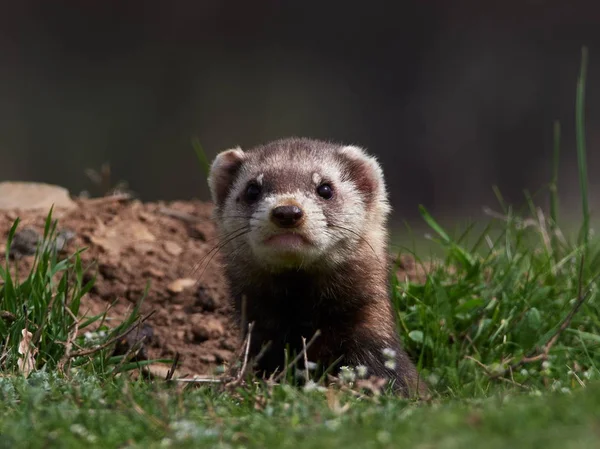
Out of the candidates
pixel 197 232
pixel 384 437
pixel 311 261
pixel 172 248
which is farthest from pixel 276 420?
→ pixel 197 232

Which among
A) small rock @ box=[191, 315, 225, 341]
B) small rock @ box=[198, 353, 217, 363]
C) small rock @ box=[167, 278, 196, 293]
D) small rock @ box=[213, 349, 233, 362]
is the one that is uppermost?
small rock @ box=[167, 278, 196, 293]

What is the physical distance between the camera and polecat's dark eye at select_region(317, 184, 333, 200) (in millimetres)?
5723

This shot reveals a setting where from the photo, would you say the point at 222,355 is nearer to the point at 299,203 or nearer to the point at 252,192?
the point at 252,192

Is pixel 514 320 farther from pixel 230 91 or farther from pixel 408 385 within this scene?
pixel 230 91

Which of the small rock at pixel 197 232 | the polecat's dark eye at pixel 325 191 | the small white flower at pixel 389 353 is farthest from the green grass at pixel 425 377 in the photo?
the small rock at pixel 197 232

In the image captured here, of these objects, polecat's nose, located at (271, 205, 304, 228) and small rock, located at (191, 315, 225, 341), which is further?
small rock, located at (191, 315, 225, 341)

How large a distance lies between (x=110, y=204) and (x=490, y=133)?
6.68 meters

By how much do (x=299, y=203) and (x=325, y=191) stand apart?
45 centimetres

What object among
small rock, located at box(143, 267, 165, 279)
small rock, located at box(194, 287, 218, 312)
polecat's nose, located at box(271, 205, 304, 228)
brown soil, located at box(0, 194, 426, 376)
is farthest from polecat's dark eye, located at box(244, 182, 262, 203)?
small rock, located at box(143, 267, 165, 279)

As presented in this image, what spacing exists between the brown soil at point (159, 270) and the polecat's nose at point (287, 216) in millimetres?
1215

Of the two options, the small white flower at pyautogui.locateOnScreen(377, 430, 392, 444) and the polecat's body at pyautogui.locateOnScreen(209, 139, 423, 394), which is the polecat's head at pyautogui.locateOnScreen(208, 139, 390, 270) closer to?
the polecat's body at pyautogui.locateOnScreen(209, 139, 423, 394)

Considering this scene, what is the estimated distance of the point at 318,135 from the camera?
43.2 feet

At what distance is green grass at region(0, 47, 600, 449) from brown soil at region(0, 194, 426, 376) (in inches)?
20.1

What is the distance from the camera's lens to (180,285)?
6918 mm
